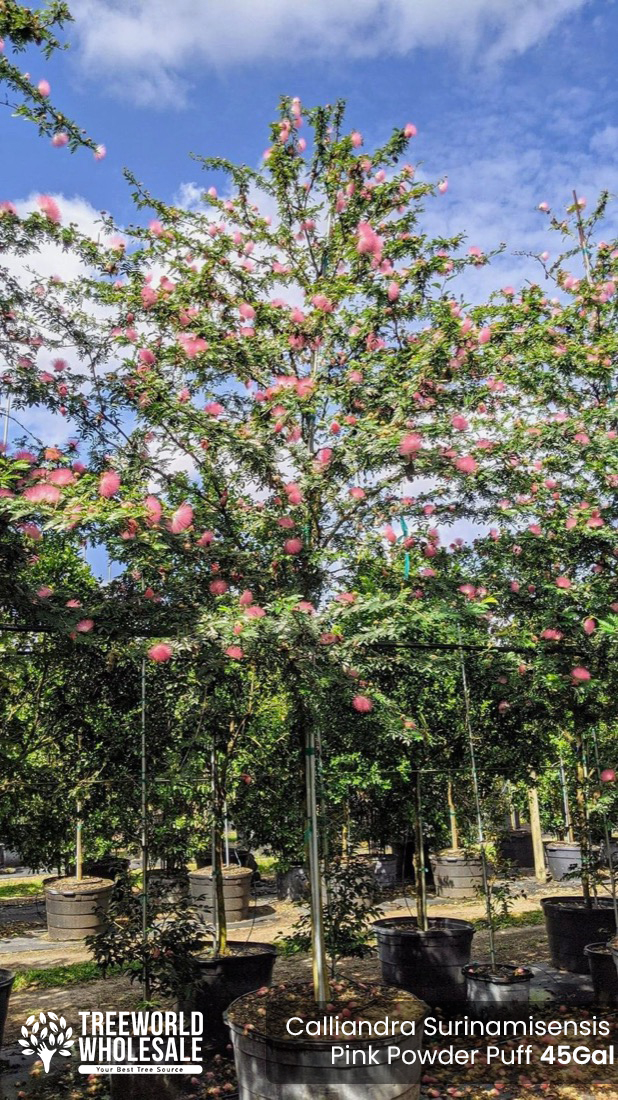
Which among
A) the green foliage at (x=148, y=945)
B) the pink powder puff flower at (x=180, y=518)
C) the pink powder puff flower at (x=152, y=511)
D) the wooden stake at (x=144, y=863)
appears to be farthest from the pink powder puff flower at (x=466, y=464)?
the green foliage at (x=148, y=945)

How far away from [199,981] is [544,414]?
211 inches

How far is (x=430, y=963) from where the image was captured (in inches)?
277

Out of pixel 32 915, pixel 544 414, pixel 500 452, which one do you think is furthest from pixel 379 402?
pixel 32 915

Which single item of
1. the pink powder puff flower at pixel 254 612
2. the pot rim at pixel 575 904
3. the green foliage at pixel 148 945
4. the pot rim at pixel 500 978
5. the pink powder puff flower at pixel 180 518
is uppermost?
the pink powder puff flower at pixel 180 518

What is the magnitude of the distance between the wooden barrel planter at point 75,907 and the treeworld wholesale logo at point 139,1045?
4297 mm

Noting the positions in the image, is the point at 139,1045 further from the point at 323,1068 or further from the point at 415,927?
the point at 415,927

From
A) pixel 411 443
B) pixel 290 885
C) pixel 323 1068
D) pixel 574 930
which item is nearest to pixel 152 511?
pixel 411 443

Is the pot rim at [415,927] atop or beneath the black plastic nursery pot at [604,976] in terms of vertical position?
atop

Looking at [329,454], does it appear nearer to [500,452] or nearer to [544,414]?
[500,452]

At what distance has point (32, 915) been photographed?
41.0ft

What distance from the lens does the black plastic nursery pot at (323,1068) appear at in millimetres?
3918

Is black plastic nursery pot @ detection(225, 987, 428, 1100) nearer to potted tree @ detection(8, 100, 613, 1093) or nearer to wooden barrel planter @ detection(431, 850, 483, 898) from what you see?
potted tree @ detection(8, 100, 613, 1093)

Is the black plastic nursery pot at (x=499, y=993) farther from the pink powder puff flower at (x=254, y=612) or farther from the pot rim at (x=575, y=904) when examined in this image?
the pink powder puff flower at (x=254, y=612)

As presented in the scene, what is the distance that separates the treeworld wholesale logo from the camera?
5180 millimetres
